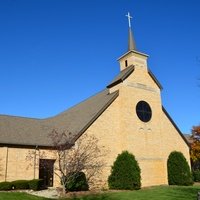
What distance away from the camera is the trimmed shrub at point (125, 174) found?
27.8 metres

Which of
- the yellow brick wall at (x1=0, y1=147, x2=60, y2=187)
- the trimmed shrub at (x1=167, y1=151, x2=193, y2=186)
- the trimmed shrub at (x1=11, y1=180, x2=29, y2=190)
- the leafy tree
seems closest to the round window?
the trimmed shrub at (x1=167, y1=151, x2=193, y2=186)

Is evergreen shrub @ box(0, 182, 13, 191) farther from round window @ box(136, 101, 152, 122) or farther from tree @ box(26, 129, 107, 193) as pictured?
round window @ box(136, 101, 152, 122)

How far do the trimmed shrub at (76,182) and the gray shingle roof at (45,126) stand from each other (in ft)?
10.5

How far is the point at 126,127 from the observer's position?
31.0 meters

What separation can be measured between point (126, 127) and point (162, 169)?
20.7 feet

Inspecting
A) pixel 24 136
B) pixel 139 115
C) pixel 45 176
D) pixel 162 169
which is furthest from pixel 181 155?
pixel 24 136

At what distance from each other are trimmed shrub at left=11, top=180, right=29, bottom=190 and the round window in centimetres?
1405

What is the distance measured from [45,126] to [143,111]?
432 inches

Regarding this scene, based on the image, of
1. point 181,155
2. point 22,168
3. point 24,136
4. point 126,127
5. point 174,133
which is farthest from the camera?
point 174,133

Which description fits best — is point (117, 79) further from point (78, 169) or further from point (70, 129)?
point (78, 169)

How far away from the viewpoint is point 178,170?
1276 inches

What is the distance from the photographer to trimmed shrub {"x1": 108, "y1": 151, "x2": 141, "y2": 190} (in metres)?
27.8

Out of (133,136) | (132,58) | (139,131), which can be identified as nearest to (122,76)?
(132,58)

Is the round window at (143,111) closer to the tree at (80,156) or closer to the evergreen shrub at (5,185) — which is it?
the tree at (80,156)
